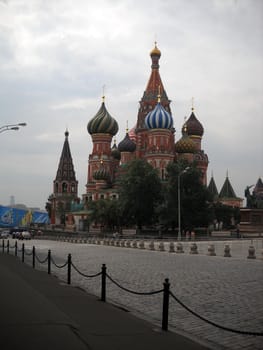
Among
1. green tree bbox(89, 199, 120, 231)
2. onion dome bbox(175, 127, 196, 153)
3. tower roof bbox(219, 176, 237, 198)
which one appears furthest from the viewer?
tower roof bbox(219, 176, 237, 198)

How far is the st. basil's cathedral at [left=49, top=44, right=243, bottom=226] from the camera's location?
71.8 m

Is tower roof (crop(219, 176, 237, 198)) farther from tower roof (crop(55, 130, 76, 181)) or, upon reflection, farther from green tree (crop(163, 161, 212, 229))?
tower roof (crop(55, 130, 76, 181))

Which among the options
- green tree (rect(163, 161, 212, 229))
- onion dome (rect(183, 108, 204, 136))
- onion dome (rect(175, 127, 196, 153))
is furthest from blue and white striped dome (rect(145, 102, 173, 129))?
green tree (rect(163, 161, 212, 229))

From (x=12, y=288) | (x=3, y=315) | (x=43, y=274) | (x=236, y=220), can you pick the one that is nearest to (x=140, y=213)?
(x=236, y=220)

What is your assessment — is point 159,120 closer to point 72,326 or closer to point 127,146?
point 127,146

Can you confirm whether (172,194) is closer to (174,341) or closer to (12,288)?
(12,288)

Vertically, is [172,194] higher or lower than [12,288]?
higher

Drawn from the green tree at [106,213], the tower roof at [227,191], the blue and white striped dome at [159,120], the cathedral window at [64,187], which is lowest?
the green tree at [106,213]

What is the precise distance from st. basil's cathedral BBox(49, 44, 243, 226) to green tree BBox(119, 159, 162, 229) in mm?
12411

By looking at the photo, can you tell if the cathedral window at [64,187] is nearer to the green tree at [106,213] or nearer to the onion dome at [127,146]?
the onion dome at [127,146]

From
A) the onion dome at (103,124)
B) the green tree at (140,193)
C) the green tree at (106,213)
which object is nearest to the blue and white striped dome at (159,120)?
the onion dome at (103,124)

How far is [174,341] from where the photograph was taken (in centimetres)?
705

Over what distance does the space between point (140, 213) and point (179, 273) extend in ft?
137

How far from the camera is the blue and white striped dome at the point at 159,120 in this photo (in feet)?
234
